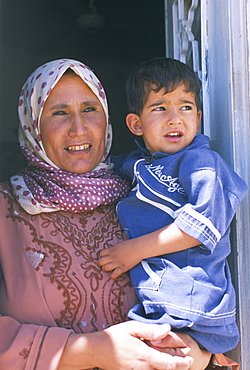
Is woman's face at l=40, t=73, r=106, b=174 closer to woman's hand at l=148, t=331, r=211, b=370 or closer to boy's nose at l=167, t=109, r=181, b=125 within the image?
boy's nose at l=167, t=109, r=181, b=125

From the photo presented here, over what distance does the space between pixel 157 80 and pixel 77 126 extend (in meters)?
0.36

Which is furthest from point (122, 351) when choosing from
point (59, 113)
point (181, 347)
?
point (59, 113)

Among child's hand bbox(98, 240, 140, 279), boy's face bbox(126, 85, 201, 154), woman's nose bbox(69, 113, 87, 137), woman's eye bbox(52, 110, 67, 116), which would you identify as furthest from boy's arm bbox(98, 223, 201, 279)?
woman's eye bbox(52, 110, 67, 116)

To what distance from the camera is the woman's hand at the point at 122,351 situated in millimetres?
1587

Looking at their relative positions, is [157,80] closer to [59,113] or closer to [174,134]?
[174,134]

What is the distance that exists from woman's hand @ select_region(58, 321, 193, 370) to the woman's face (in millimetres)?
691

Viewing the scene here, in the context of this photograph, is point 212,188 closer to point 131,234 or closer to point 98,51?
point 131,234

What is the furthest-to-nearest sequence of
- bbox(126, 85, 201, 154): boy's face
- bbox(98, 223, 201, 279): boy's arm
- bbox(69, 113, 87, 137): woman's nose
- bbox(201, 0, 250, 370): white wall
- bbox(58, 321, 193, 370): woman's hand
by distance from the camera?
bbox(69, 113, 87, 137): woman's nose < bbox(126, 85, 201, 154): boy's face < bbox(201, 0, 250, 370): white wall < bbox(98, 223, 201, 279): boy's arm < bbox(58, 321, 193, 370): woman's hand

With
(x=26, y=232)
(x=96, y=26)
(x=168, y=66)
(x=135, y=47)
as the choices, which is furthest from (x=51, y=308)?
(x=135, y=47)

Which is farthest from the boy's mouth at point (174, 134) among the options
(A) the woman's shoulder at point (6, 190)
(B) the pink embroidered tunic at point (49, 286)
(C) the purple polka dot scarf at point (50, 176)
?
(A) the woman's shoulder at point (6, 190)

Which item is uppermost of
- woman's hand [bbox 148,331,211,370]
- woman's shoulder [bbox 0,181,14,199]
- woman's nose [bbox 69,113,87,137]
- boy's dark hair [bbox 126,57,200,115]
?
boy's dark hair [bbox 126,57,200,115]

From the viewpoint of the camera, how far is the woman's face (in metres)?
2.08

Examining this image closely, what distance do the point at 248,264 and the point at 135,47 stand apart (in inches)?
156

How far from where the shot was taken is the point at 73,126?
6.85ft
